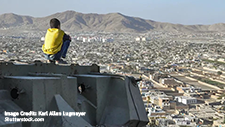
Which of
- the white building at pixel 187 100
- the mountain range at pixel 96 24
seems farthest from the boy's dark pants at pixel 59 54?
the mountain range at pixel 96 24

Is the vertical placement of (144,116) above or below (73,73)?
below

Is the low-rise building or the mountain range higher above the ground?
the mountain range

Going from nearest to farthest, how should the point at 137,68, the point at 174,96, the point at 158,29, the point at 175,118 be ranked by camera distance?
the point at 175,118 < the point at 174,96 < the point at 137,68 < the point at 158,29

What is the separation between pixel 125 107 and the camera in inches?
208

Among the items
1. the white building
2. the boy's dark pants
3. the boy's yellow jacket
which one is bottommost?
the white building

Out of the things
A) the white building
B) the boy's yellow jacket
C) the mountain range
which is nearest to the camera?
the boy's yellow jacket

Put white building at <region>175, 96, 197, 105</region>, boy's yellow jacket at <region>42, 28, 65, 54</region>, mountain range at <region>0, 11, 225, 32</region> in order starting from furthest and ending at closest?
1. mountain range at <region>0, 11, 225, 32</region>
2. white building at <region>175, 96, 197, 105</region>
3. boy's yellow jacket at <region>42, 28, 65, 54</region>

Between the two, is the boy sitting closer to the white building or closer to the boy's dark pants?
the boy's dark pants

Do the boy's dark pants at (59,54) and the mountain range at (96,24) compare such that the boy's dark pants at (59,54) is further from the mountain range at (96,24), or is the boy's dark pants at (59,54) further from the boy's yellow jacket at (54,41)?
the mountain range at (96,24)

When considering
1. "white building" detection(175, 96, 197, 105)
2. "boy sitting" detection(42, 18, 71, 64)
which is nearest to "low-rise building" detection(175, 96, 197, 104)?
"white building" detection(175, 96, 197, 105)

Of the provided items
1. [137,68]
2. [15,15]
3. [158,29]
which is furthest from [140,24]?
[137,68]

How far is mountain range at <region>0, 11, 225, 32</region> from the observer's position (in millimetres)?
159375

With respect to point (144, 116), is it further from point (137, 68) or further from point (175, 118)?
point (137, 68)

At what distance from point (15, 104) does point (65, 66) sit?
1185 millimetres
